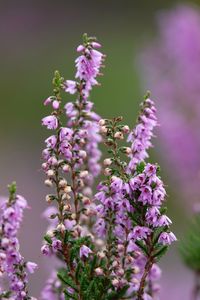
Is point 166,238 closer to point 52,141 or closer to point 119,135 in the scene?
point 119,135

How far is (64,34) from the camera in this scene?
1303 inches

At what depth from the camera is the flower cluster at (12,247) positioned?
2.37 meters

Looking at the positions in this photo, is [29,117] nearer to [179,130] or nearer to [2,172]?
[2,172]

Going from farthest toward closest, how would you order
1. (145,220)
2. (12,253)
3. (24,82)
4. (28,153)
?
(24,82), (28,153), (145,220), (12,253)

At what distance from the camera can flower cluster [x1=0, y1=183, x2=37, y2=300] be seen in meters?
2.37

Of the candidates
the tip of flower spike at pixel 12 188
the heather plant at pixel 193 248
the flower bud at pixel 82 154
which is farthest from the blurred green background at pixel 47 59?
the tip of flower spike at pixel 12 188

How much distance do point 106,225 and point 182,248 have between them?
75cm

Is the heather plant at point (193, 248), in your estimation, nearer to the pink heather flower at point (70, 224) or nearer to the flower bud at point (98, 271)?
the pink heather flower at point (70, 224)

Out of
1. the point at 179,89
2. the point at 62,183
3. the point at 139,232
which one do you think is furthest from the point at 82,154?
the point at 179,89

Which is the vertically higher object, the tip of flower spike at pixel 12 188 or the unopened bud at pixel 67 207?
the unopened bud at pixel 67 207

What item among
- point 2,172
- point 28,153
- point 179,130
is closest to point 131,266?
point 179,130

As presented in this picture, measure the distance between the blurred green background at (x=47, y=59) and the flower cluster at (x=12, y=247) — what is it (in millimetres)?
14778

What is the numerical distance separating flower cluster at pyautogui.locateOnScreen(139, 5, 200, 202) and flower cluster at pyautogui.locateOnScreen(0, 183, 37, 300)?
576 cm

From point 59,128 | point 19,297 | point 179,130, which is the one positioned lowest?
point 19,297
